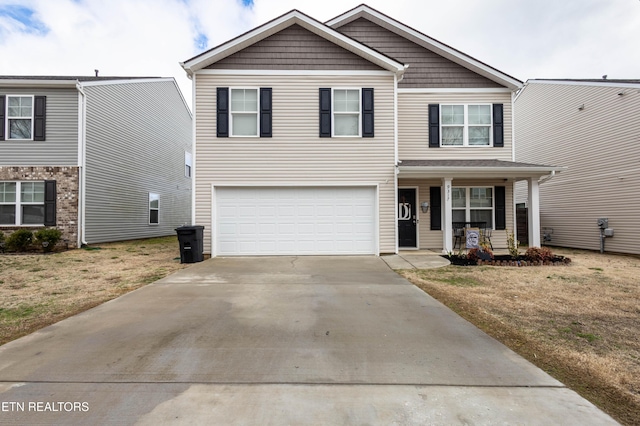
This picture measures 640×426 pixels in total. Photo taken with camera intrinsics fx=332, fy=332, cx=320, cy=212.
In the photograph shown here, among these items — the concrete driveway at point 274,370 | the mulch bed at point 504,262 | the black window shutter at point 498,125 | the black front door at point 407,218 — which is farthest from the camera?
the black front door at point 407,218

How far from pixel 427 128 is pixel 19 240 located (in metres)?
14.2

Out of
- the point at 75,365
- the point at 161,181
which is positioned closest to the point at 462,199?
the point at 75,365

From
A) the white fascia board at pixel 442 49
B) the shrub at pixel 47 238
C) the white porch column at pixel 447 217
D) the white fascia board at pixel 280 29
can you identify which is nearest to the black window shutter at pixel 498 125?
the white fascia board at pixel 442 49

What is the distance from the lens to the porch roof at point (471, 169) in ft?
32.9

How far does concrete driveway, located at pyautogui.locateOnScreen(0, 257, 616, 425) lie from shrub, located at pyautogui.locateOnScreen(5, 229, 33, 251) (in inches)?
342

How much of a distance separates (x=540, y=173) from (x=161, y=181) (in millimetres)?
17259

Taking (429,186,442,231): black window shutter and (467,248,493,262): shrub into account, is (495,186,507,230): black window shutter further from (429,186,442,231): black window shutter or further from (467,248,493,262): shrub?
(467,248,493,262): shrub

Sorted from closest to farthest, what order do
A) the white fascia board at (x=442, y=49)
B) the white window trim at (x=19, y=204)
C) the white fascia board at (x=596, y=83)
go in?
the white fascia board at (x=596, y=83), the white fascia board at (x=442, y=49), the white window trim at (x=19, y=204)

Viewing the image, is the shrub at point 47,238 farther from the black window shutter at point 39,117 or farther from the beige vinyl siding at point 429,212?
the beige vinyl siding at point 429,212

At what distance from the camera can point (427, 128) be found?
11.7 metres

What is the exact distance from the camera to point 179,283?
21.6 feet

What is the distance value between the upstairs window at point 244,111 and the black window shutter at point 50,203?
7.17 m

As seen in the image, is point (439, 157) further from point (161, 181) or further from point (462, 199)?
point (161, 181)

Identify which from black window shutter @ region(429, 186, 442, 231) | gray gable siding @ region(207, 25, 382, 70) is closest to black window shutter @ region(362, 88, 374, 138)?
gray gable siding @ region(207, 25, 382, 70)
